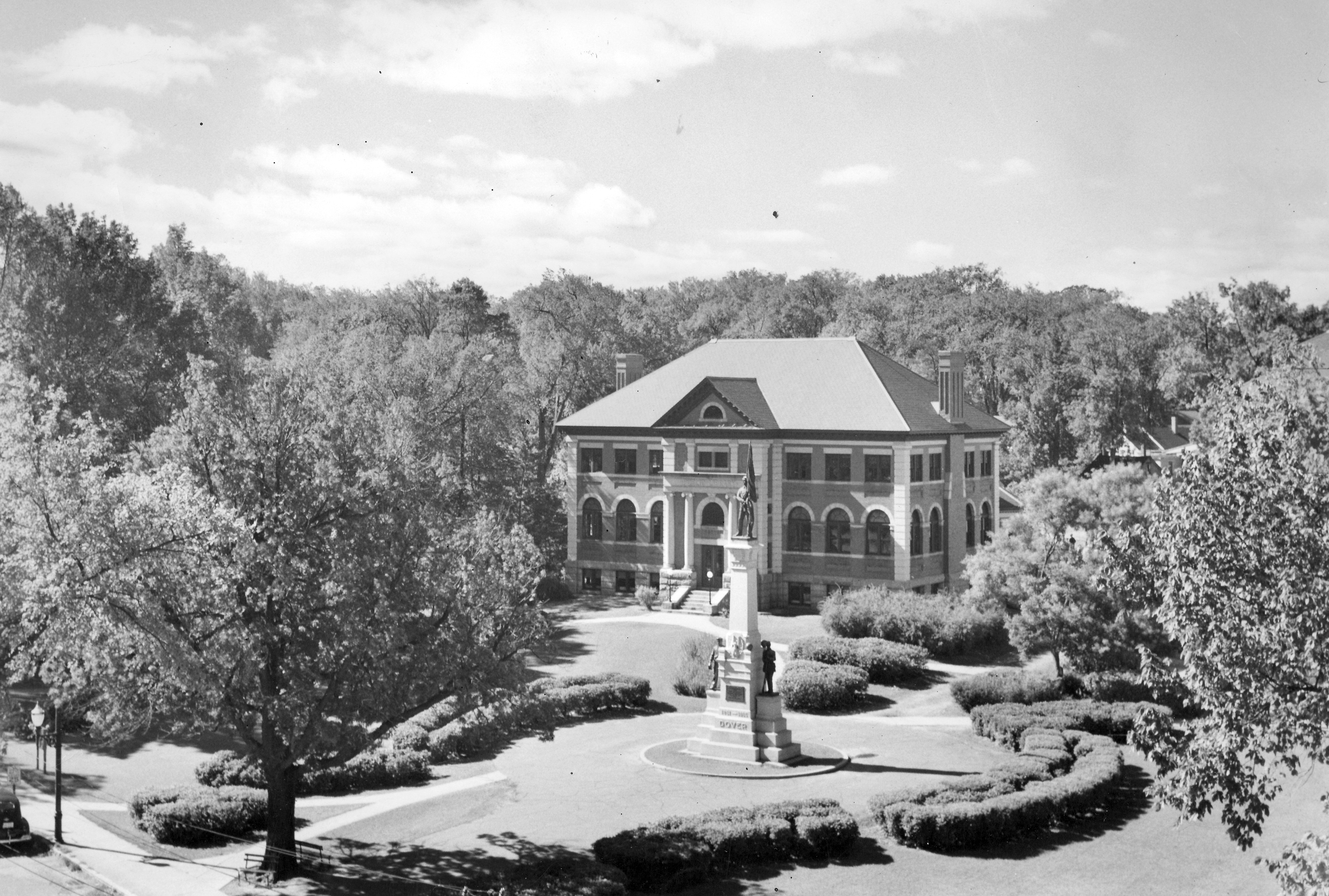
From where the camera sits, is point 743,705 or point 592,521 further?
point 592,521

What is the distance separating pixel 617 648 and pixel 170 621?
3056cm

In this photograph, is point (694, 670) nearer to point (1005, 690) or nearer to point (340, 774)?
point (1005, 690)

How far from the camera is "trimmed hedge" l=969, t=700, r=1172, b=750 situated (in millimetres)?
38969

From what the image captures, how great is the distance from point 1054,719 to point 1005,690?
421 cm

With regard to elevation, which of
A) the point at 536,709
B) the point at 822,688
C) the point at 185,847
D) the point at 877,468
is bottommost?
the point at 185,847

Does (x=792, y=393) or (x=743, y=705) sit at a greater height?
(x=792, y=393)

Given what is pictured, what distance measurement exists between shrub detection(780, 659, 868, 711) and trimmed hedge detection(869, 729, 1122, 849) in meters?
10.7

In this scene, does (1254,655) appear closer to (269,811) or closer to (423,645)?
(423,645)

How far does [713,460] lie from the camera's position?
63.6 m

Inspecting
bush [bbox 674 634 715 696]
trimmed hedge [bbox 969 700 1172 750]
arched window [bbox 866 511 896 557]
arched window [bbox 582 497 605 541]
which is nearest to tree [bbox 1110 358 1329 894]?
trimmed hedge [bbox 969 700 1172 750]

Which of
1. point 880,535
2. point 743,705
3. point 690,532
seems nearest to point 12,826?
point 743,705

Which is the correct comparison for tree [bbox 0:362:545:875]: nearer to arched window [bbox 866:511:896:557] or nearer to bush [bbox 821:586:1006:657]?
bush [bbox 821:586:1006:657]

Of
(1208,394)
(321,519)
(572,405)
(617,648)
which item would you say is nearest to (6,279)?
(617,648)

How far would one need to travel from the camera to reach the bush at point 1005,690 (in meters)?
43.3
